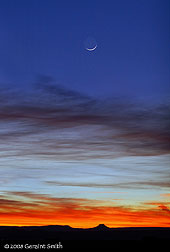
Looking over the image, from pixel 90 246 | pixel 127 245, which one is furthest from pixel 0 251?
pixel 127 245

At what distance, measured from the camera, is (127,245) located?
181750mm

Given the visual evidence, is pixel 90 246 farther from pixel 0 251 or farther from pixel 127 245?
pixel 0 251

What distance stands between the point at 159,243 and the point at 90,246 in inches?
1613

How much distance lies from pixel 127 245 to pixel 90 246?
863 inches

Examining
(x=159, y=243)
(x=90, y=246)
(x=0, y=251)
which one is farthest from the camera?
(x=90, y=246)

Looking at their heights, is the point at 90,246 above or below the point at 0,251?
above

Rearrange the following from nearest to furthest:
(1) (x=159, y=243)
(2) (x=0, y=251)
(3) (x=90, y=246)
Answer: (2) (x=0, y=251)
(1) (x=159, y=243)
(3) (x=90, y=246)

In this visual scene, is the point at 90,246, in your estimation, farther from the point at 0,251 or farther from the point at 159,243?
the point at 0,251

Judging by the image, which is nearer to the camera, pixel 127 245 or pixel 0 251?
pixel 0 251

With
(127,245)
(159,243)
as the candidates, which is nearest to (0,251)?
(159,243)

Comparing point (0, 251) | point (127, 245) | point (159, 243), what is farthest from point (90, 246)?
point (0, 251)

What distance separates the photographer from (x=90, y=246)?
173 metres

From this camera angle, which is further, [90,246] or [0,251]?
[90,246]

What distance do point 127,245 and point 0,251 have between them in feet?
453
